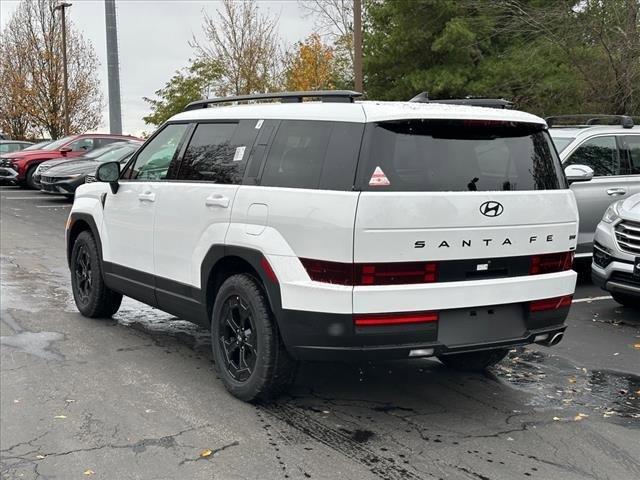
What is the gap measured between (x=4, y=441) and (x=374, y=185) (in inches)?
99.4

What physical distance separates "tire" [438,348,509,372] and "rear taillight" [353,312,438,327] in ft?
4.48

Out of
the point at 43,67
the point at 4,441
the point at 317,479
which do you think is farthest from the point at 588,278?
the point at 43,67

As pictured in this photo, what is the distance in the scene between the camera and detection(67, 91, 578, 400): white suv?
13.2 feet

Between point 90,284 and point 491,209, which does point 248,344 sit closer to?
point 491,209

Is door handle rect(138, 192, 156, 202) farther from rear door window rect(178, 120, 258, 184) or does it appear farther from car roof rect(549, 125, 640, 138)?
car roof rect(549, 125, 640, 138)

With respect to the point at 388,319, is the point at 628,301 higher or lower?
Result: lower

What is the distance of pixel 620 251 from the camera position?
275 inches

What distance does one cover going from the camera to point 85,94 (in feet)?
162

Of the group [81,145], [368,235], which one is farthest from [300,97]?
[81,145]

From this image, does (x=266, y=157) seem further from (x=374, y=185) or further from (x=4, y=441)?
(x=4, y=441)

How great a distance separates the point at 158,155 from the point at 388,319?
282cm

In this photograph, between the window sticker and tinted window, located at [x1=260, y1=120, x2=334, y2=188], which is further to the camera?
the window sticker

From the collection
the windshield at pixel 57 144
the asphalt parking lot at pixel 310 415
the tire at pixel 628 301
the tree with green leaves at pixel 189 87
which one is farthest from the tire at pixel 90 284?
the tree with green leaves at pixel 189 87

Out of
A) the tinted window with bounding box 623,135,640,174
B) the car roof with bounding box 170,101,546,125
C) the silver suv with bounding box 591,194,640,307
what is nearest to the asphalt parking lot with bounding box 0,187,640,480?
the silver suv with bounding box 591,194,640,307
